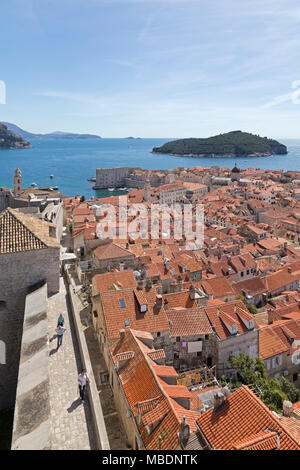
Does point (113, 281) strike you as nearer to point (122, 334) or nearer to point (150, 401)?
point (122, 334)

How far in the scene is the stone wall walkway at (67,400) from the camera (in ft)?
24.7

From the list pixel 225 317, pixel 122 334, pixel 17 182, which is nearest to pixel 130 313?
pixel 122 334

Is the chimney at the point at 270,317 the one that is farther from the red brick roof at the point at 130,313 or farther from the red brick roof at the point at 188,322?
the red brick roof at the point at 130,313

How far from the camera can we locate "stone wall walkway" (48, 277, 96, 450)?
24.7ft

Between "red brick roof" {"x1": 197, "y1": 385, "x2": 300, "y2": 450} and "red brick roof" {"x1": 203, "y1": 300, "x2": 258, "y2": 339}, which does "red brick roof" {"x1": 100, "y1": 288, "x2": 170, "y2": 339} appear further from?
"red brick roof" {"x1": 197, "y1": 385, "x2": 300, "y2": 450}

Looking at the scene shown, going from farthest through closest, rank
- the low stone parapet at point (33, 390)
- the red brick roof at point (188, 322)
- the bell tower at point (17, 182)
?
the bell tower at point (17, 182) → the red brick roof at point (188, 322) → the low stone parapet at point (33, 390)

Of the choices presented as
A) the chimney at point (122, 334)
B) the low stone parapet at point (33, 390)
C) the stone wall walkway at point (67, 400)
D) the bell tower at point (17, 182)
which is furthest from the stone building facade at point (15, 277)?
the bell tower at point (17, 182)

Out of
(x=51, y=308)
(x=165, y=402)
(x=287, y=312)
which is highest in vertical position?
(x=51, y=308)

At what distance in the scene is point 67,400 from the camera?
28.3 ft

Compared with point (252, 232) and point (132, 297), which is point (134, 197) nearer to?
point (252, 232)

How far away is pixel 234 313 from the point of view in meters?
16.7

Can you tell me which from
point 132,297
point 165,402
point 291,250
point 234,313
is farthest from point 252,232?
point 165,402

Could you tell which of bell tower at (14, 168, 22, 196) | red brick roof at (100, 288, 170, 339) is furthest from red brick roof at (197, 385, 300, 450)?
bell tower at (14, 168, 22, 196)

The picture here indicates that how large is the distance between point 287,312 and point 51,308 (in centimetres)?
1875
